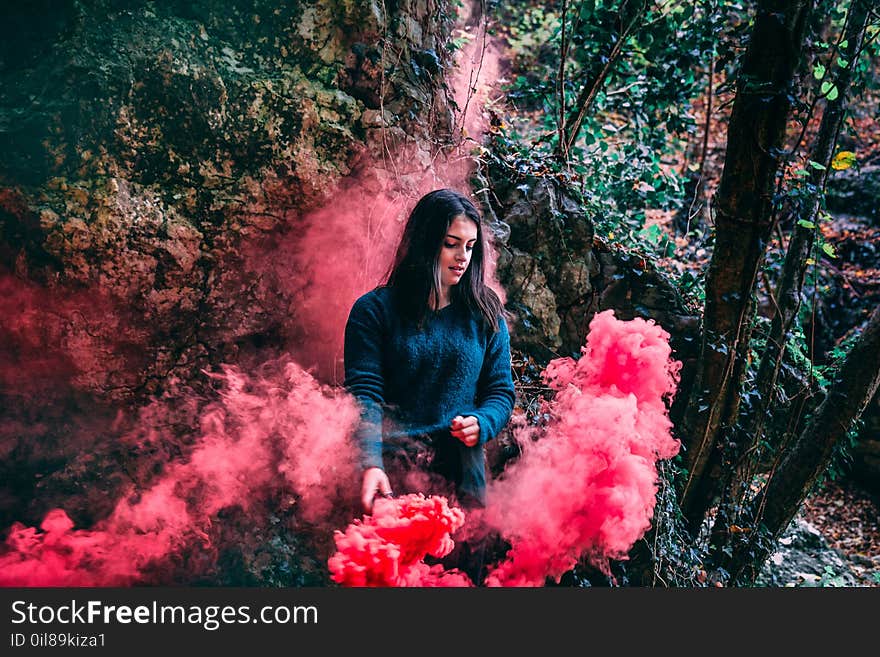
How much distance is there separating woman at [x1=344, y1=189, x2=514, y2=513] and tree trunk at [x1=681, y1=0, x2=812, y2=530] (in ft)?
5.19

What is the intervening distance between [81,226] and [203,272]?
1.74 feet

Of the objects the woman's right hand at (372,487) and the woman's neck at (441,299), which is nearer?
the woman's right hand at (372,487)

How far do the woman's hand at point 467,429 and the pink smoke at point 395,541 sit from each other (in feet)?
0.87

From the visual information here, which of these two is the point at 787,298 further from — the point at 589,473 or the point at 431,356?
the point at 431,356

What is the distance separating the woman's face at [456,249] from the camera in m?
2.36

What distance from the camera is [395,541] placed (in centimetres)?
220

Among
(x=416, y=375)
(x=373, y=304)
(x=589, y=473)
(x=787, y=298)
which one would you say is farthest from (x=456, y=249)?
(x=787, y=298)

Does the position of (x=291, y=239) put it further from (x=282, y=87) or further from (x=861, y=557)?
(x=861, y=557)

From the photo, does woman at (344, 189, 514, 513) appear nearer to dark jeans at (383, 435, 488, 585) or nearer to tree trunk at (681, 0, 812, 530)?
dark jeans at (383, 435, 488, 585)

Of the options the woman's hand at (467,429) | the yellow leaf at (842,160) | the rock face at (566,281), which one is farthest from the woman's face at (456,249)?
the yellow leaf at (842,160)

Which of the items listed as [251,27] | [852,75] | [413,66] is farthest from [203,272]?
[852,75]

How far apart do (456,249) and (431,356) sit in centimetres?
46

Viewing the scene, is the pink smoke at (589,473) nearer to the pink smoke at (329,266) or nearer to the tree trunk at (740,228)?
the tree trunk at (740,228)

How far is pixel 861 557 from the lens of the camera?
14.7 feet
